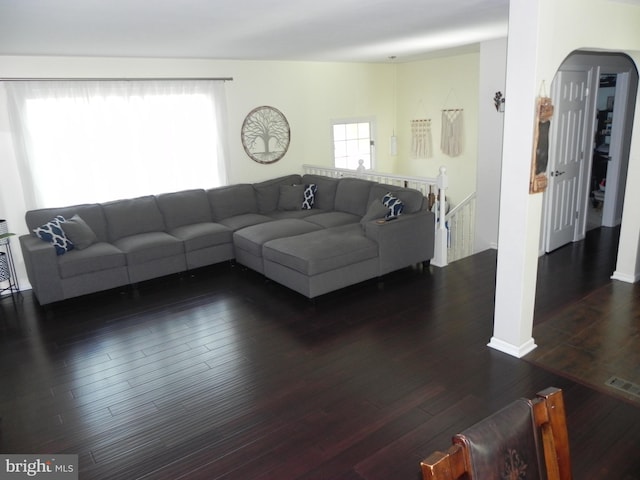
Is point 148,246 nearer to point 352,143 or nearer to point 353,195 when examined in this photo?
point 353,195

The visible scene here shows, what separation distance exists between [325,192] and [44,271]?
338 cm

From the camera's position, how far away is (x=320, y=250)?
4512 mm

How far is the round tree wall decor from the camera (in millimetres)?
6543

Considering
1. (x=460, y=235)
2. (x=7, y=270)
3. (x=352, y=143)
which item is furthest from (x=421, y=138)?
(x=7, y=270)

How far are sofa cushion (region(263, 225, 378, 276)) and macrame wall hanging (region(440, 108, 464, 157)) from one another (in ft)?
10.9

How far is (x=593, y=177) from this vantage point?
314 inches

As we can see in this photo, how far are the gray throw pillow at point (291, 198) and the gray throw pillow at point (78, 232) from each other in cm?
243

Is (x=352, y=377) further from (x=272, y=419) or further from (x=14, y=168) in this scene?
(x=14, y=168)

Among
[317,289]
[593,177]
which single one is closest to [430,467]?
[317,289]

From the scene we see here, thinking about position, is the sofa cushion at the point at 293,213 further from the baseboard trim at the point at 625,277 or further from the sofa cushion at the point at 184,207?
the baseboard trim at the point at 625,277

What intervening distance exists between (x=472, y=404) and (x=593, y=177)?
21.8 feet

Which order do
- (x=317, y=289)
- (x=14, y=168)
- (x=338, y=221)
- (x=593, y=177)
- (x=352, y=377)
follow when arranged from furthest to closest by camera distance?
(x=593, y=177)
(x=338, y=221)
(x=14, y=168)
(x=317, y=289)
(x=352, y=377)

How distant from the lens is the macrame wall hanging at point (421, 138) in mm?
7910

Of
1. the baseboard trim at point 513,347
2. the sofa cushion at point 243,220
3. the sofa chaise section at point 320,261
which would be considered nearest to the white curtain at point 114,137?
the sofa cushion at point 243,220
